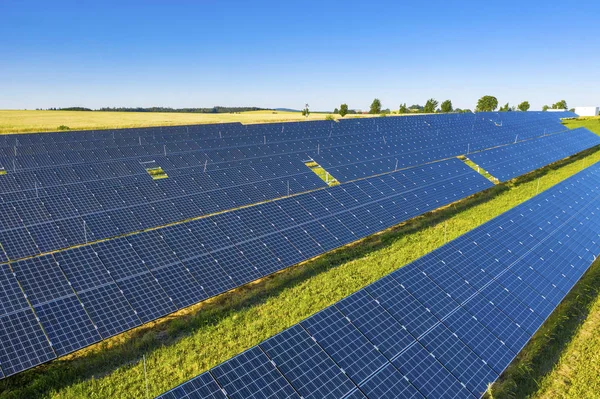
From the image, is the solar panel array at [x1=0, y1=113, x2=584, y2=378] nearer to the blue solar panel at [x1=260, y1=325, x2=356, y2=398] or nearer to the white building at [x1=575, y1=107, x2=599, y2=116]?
the blue solar panel at [x1=260, y1=325, x2=356, y2=398]

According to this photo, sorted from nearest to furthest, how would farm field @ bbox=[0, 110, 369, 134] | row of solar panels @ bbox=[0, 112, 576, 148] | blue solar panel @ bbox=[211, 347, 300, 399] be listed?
1. blue solar panel @ bbox=[211, 347, 300, 399]
2. row of solar panels @ bbox=[0, 112, 576, 148]
3. farm field @ bbox=[0, 110, 369, 134]

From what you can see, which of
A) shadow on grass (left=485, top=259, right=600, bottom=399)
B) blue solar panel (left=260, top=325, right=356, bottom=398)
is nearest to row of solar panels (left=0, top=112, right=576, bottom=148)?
blue solar panel (left=260, top=325, right=356, bottom=398)

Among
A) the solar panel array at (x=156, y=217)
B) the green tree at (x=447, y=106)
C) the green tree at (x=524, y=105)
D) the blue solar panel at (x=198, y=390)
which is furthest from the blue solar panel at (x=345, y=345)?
the green tree at (x=524, y=105)

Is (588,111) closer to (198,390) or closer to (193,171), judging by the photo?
(193,171)

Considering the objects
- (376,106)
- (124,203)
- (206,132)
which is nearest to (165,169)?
(124,203)

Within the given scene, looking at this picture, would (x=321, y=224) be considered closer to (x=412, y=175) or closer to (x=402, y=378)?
(x=402, y=378)

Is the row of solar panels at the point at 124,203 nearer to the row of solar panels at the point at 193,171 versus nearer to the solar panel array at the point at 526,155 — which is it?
the row of solar panels at the point at 193,171
